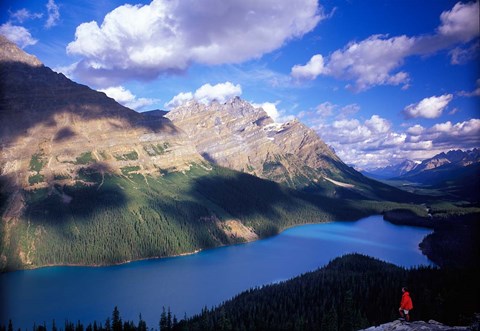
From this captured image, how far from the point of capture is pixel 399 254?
7643 inches

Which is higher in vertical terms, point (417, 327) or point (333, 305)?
point (417, 327)

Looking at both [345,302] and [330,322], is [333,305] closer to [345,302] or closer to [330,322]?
[345,302]

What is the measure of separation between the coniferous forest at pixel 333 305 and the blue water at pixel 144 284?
908 centimetres

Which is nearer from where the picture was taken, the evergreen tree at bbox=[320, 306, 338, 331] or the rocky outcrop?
the rocky outcrop

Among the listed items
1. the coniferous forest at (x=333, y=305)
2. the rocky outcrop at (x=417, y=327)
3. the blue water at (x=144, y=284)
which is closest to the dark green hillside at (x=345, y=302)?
the coniferous forest at (x=333, y=305)

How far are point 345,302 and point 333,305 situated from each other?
5.22m

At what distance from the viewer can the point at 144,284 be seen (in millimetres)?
134875

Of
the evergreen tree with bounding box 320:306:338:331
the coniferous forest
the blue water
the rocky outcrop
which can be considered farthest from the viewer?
the blue water

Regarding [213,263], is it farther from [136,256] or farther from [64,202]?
[64,202]

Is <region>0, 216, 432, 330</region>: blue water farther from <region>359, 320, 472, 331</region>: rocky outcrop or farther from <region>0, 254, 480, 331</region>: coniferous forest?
<region>359, 320, 472, 331</region>: rocky outcrop

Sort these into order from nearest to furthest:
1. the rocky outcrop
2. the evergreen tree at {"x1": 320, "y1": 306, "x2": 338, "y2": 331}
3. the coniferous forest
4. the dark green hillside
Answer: the rocky outcrop → the evergreen tree at {"x1": 320, "y1": 306, "x2": 338, "y2": 331} → the coniferous forest → the dark green hillside

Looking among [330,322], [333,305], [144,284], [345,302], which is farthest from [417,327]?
[144,284]

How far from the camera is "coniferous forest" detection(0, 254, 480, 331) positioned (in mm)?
81625

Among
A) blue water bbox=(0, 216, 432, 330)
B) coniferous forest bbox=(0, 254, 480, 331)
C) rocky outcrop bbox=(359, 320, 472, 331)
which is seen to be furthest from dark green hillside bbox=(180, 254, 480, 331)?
rocky outcrop bbox=(359, 320, 472, 331)
